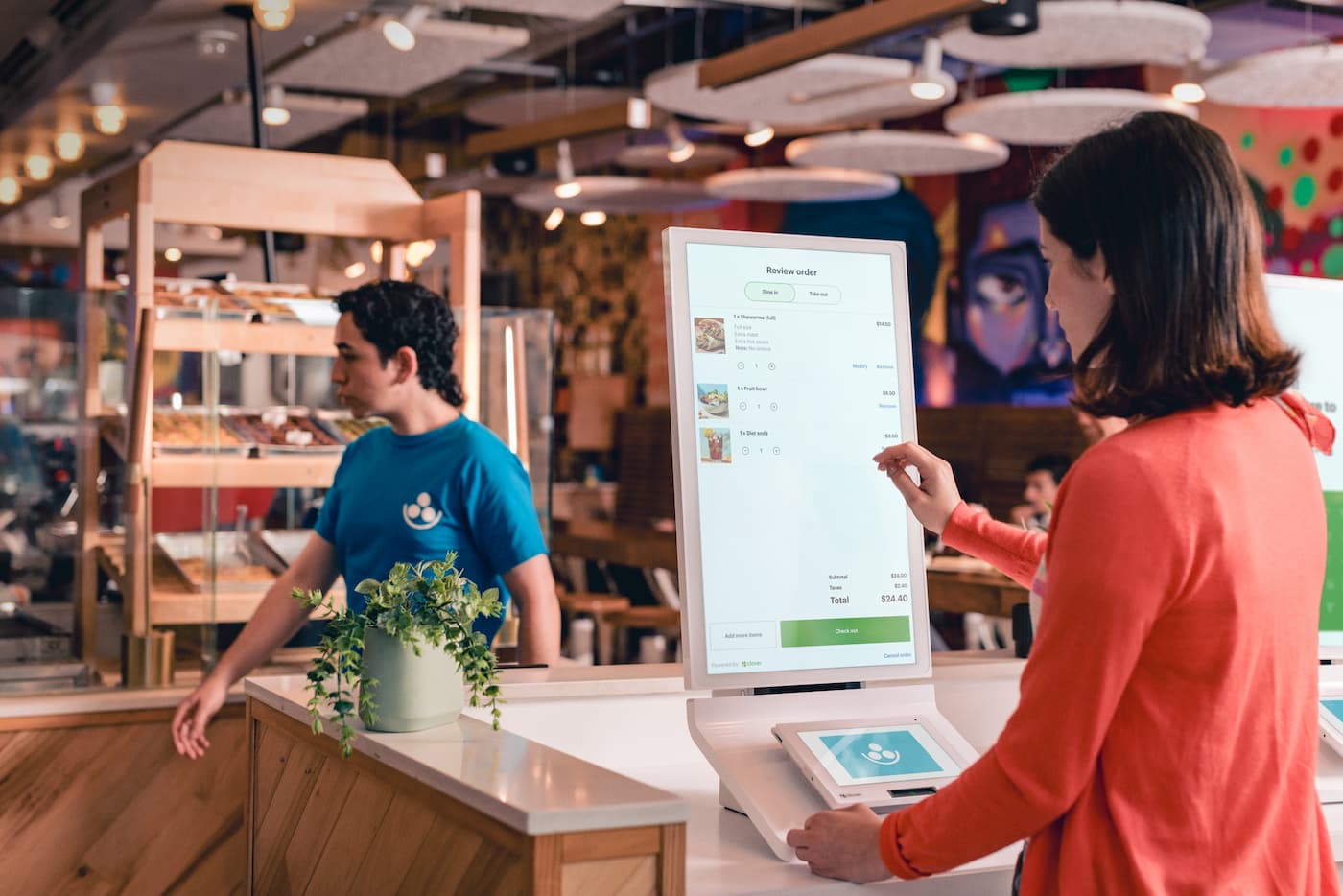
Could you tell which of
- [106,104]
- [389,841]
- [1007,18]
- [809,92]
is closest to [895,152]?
[809,92]

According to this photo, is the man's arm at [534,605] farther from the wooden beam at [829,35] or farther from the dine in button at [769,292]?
the wooden beam at [829,35]

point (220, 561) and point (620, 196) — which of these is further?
point (620, 196)

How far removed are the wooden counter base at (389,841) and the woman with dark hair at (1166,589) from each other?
304mm

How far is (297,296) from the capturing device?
4176 mm

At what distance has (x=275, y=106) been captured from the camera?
805cm

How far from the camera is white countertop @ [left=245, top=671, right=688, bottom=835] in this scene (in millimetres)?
1467

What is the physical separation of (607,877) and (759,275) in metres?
0.80

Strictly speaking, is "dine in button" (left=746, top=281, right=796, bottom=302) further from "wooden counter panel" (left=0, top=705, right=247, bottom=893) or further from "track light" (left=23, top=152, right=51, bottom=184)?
"track light" (left=23, top=152, right=51, bottom=184)

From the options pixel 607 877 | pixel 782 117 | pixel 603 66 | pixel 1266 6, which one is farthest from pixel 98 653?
pixel 603 66

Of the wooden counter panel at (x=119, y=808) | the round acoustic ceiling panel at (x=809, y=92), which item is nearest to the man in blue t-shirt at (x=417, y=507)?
the wooden counter panel at (x=119, y=808)

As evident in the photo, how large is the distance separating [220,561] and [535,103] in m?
5.53

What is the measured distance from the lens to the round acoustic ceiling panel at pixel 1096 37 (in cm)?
528

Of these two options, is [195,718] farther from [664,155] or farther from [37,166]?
[37,166]

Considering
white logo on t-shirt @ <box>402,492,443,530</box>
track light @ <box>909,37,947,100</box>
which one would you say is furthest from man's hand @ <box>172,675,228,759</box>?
track light @ <box>909,37,947,100</box>
